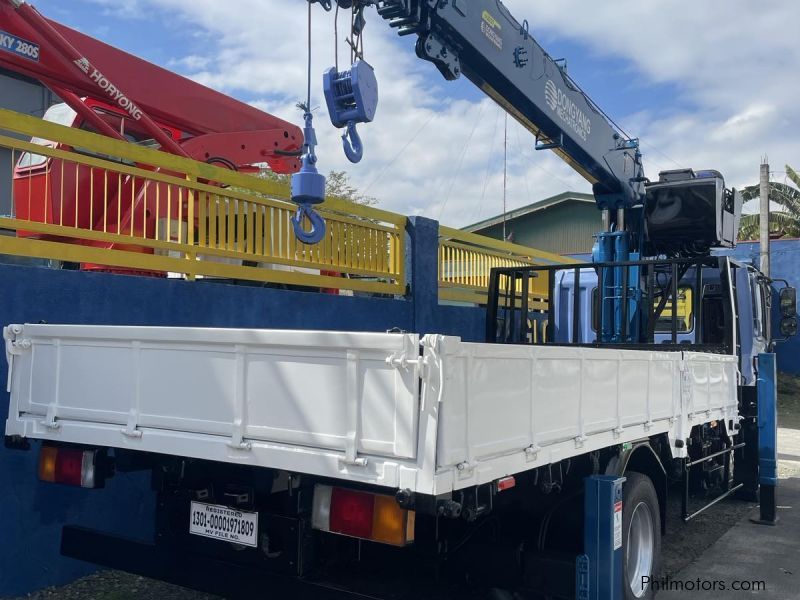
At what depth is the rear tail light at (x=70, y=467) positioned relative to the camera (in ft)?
11.7

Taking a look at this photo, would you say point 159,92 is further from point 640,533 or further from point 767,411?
point 767,411

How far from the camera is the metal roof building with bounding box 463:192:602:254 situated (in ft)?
94.2

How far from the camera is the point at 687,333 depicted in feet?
23.5

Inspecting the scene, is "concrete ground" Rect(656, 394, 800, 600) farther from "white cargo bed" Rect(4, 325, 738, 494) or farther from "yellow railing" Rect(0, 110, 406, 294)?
"yellow railing" Rect(0, 110, 406, 294)

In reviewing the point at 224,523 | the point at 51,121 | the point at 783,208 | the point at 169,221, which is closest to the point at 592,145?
the point at 169,221

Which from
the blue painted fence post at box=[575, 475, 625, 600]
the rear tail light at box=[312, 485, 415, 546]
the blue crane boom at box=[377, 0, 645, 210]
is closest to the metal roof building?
the blue crane boom at box=[377, 0, 645, 210]

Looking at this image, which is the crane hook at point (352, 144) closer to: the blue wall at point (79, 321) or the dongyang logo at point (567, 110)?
the blue wall at point (79, 321)

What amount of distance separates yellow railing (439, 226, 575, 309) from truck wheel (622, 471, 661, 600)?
495 cm

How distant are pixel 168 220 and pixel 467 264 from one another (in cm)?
478

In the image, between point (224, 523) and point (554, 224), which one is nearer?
point (224, 523)

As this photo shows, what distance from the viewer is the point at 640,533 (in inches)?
175

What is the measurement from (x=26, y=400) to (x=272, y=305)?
9.15ft

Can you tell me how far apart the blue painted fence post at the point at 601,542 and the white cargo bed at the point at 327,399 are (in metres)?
0.23

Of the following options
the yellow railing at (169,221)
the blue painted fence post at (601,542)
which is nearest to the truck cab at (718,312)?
the yellow railing at (169,221)
